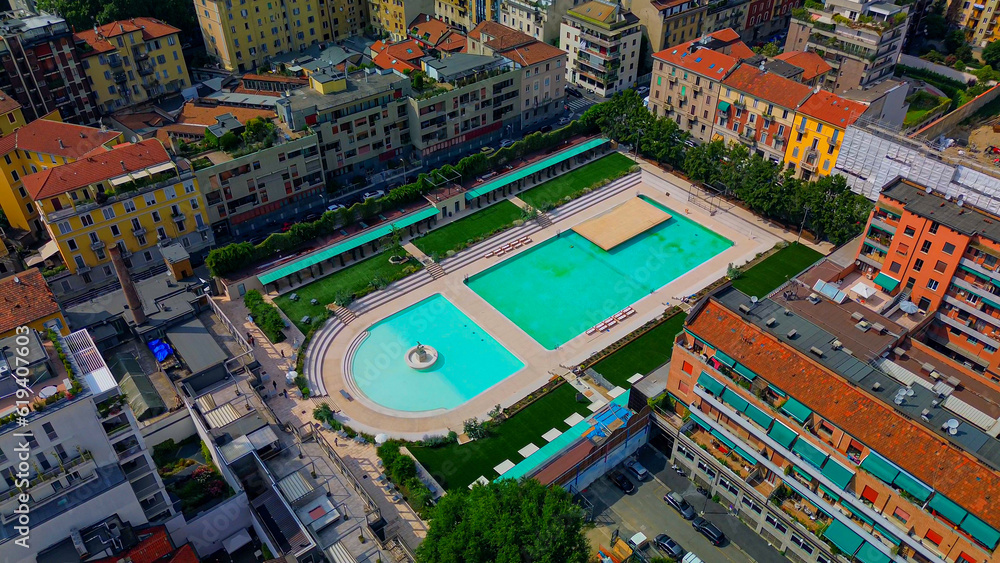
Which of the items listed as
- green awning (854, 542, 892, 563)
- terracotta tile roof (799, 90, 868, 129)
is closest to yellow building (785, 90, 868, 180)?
terracotta tile roof (799, 90, 868, 129)

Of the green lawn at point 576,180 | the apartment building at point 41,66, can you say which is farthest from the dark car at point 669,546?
the apartment building at point 41,66

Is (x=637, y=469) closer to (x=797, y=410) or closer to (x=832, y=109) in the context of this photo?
(x=797, y=410)

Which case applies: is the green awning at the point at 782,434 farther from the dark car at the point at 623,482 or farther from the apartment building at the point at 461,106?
the apartment building at the point at 461,106

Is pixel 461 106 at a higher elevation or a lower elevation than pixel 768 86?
lower

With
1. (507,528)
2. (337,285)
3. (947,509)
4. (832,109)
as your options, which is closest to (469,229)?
(337,285)

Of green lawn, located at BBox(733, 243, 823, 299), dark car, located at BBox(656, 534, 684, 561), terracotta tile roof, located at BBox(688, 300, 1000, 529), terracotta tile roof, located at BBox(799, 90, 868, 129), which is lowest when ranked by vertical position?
dark car, located at BBox(656, 534, 684, 561)

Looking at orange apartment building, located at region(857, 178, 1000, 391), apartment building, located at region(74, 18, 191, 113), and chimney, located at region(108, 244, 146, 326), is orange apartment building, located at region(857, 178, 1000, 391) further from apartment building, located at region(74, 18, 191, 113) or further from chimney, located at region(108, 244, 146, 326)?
apartment building, located at region(74, 18, 191, 113)

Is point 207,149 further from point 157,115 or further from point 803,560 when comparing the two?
point 803,560
